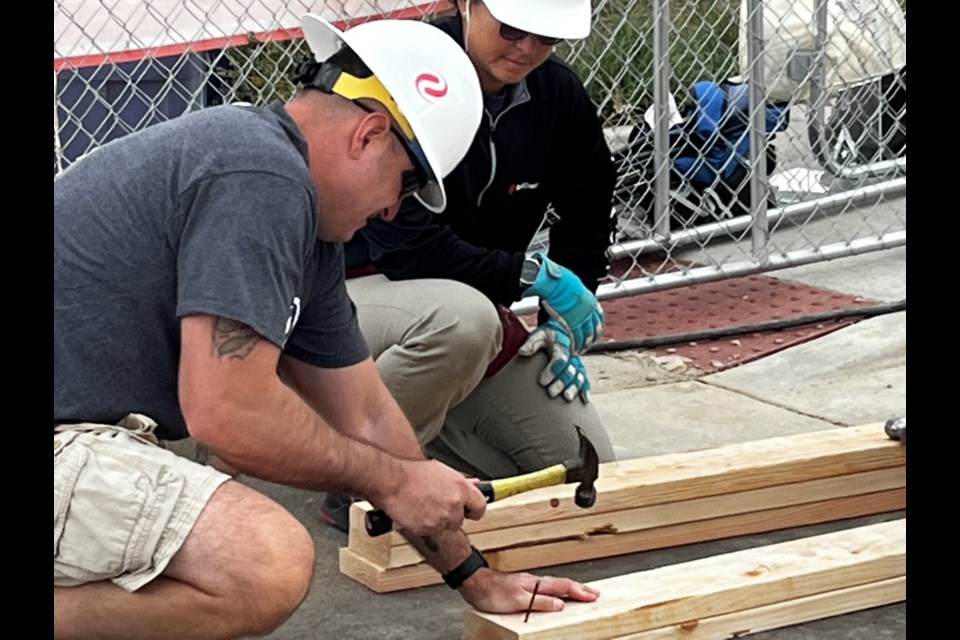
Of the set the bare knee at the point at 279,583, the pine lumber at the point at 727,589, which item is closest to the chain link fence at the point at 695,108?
the pine lumber at the point at 727,589

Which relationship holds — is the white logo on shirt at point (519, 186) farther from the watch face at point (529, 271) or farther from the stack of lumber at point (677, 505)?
the stack of lumber at point (677, 505)

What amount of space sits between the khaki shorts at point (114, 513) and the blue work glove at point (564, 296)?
1616mm

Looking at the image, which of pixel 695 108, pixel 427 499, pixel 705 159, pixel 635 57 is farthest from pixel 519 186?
pixel 635 57

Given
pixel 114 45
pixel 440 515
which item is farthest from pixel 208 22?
pixel 440 515

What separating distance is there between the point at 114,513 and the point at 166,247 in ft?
1.62

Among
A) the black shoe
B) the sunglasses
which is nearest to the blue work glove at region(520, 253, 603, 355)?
the sunglasses

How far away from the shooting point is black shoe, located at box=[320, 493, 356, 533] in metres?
4.13

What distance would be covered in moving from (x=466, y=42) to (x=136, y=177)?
4.54 feet

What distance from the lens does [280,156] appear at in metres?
2.74

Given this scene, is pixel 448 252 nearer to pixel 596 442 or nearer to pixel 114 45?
pixel 596 442

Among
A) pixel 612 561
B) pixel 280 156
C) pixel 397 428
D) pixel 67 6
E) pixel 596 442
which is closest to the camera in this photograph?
pixel 280 156

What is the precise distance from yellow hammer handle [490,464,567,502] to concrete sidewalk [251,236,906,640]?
1.53 feet

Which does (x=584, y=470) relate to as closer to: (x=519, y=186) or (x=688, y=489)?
(x=688, y=489)

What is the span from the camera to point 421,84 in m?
2.93
